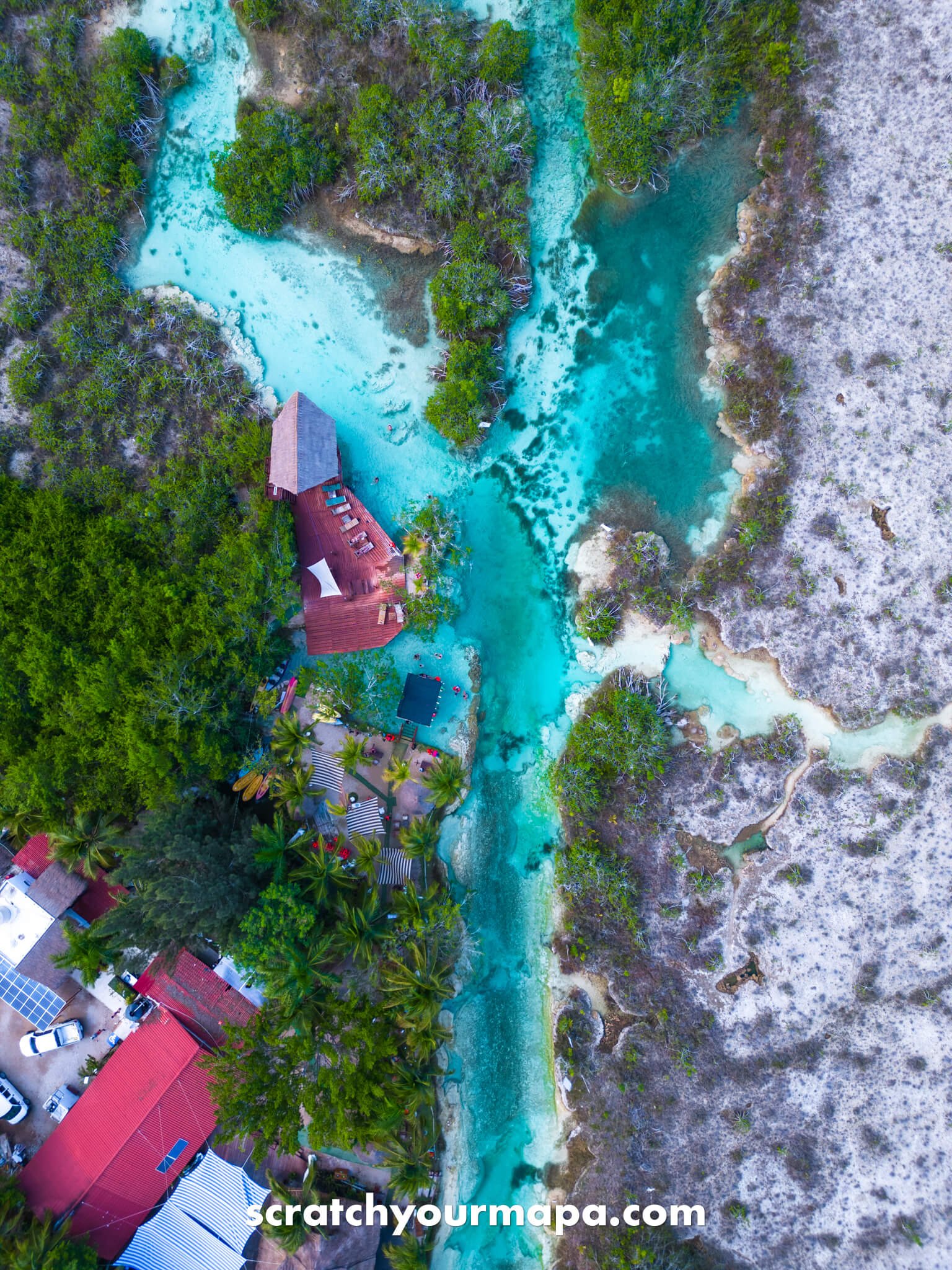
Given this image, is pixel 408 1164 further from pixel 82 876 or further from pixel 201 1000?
pixel 82 876

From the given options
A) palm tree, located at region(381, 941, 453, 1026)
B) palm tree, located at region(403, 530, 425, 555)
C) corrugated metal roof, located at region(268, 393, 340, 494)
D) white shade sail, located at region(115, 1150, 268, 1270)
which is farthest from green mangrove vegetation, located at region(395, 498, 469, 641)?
white shade sail, located at region(115, 1150, 268, 1270)

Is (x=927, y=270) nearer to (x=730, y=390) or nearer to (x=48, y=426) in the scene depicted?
(x=730, y=390)

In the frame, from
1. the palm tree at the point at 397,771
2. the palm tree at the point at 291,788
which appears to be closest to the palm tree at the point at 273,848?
the palm tree at the point at 291,788

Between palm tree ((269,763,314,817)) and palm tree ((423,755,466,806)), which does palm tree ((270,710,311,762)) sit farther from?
palm tree ((423,755,466,806))

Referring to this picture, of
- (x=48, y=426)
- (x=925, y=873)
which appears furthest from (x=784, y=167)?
(x=48, y=426)

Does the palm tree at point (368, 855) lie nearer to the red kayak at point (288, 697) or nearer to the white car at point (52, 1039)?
the red kayak at point (288, 697)

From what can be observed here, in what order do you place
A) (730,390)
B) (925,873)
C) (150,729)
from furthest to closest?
(730,390), (925,873), (150,729)
